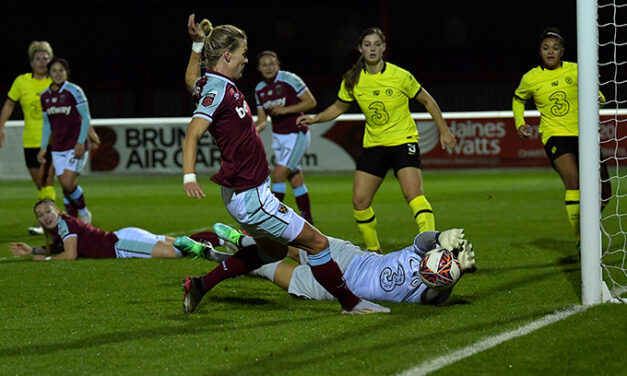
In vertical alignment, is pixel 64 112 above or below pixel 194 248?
above

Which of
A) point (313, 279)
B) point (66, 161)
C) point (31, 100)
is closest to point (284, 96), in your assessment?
point (66, 161)

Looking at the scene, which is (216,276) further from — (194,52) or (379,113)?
(379,113)

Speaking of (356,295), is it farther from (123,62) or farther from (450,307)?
(123,62)

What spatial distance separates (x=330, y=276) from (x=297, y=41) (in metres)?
26.7

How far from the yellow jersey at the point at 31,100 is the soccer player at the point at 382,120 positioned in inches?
207

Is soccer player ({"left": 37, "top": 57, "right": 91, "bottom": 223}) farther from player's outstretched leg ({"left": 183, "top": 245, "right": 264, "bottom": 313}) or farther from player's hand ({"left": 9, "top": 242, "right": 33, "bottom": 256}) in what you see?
player's outstretched leg ({"left": 183, "top": 245, "right": 264, "bottom": 313})

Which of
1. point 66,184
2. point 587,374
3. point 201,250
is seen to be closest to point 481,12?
point 66,184

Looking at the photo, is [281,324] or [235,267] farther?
[235,267]

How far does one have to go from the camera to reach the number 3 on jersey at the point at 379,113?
7.65 meters

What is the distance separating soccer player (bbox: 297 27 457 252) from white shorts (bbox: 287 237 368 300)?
5.40 feet

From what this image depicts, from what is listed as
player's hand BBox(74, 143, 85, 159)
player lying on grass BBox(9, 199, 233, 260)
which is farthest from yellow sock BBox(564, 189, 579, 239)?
player's hand BBox(74, 143, 85, 159)

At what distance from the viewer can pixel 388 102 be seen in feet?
25.0

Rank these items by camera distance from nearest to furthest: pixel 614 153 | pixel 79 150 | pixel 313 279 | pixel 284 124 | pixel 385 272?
pixel 385 272
pixel 313 279
pixel 79 150
pixel 284 124
pixel 614 153

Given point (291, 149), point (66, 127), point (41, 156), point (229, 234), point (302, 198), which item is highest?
point (66, 127)
